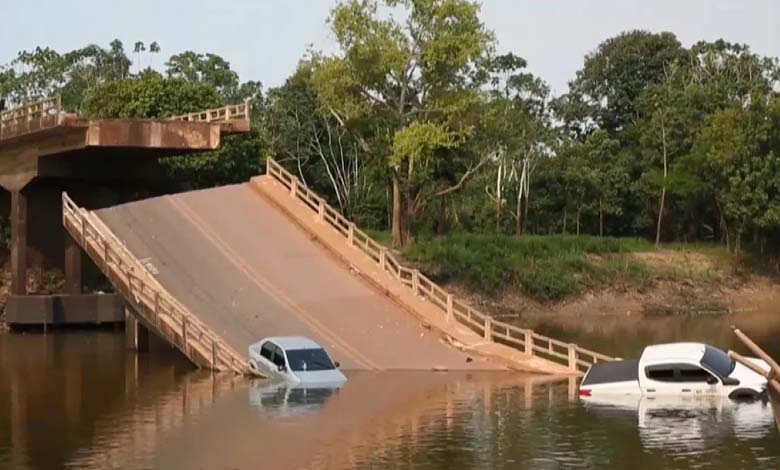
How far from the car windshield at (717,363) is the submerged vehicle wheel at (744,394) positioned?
486 millimetres

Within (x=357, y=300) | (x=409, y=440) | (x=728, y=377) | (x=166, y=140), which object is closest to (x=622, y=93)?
(x=166, y=140)

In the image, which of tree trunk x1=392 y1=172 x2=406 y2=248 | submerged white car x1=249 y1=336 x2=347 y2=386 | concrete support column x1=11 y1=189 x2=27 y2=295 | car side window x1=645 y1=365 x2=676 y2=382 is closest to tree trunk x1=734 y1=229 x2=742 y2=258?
tree trunk x1=392 y1=172 x2=406 y2=248

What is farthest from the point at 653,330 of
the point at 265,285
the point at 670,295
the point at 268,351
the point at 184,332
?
the point at 268,351

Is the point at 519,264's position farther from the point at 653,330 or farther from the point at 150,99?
the point at 150,99

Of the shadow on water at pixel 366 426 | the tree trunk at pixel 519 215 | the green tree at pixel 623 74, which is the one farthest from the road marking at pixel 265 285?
the green tree at pixel 623 74

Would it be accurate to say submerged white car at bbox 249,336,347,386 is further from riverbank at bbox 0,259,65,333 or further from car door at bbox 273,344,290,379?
riverbank at bbox 0,259,65,333

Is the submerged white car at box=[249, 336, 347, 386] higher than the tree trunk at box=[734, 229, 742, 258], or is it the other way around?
the tree trunk at box=[734, 229, 742, 258]

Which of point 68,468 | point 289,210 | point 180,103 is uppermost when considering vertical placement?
point 180,103

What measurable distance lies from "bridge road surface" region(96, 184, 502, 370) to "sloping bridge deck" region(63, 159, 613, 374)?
44mm

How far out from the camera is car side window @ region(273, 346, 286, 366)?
125ft

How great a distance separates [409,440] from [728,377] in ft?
30.5

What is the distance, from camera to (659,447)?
2689 cm

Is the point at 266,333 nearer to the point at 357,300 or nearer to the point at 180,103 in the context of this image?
the point at 357,300

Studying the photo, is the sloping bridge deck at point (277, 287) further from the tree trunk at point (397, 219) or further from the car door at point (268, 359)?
the tree trunk at point (397, 219)
